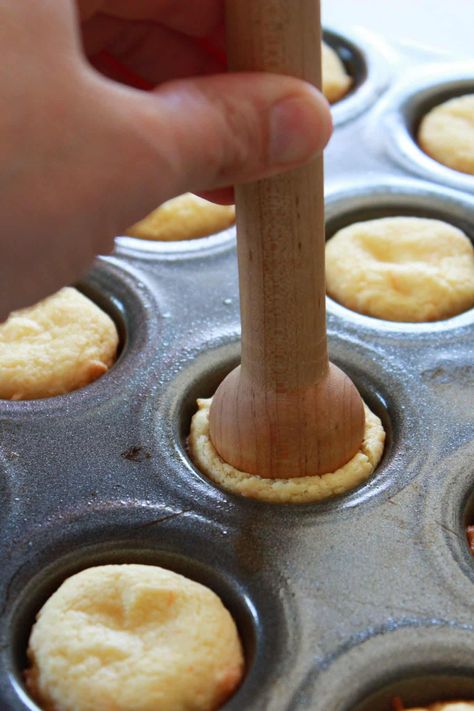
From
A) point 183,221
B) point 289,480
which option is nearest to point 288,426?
point 289,480

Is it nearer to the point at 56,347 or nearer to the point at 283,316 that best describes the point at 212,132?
the point at 283,316

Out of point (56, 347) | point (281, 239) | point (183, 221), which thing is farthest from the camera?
point (183, 221)

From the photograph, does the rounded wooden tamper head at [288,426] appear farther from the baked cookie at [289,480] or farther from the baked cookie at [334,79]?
the baked cookie at [334,79]

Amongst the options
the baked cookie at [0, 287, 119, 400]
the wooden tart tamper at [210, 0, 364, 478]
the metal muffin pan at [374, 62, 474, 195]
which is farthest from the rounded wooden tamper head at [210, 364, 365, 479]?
the metal muffin pan at [374, 62, 474, 195]

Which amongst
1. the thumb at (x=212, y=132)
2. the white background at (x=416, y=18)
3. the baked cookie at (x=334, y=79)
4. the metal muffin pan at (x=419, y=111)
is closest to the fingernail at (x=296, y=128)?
the thumb at (x=212, y=132)

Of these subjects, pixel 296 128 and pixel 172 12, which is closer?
pixel 296 128

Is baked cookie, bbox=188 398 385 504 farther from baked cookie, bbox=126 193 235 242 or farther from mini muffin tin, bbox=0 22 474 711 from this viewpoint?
baked cookie, bbox=126 193 235 242
